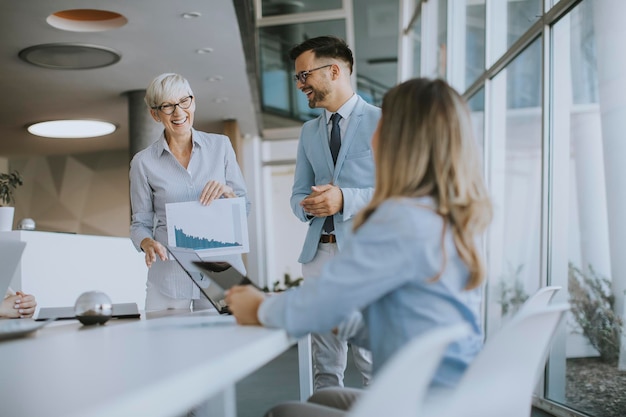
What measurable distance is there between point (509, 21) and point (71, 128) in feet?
23.5

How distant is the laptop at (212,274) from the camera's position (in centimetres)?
178

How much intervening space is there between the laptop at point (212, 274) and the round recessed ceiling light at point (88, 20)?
479cm

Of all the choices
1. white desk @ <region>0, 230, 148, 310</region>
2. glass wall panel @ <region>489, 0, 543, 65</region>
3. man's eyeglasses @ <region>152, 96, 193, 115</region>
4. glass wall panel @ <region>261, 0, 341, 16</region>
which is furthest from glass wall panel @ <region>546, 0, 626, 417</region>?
glass wall panel @ <region>261, 0, 341, 16</region>

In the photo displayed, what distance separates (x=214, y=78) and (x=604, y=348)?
5990mm

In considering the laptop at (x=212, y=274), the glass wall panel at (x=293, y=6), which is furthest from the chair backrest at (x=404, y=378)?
the glass wall panel at (x=293, y=6)

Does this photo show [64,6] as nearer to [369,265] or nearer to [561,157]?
[561,157]

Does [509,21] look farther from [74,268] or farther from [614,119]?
[74,268]

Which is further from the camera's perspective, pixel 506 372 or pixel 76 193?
pixel 76 193

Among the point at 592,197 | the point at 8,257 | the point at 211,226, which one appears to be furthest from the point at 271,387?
the point at 8,257

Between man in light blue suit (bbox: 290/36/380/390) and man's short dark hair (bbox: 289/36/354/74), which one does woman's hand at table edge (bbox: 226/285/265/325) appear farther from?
man's short dark hair (bbox: 289/36/354/74)

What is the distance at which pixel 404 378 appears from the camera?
87cm

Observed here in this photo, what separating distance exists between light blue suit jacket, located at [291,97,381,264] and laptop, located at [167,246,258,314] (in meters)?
0.64

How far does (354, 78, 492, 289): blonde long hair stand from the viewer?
4.41 ft

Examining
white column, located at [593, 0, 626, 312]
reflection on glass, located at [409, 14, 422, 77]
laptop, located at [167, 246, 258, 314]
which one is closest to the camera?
laptop, located at [167, 246, 258, 314]
